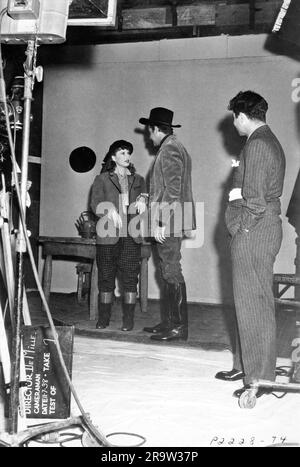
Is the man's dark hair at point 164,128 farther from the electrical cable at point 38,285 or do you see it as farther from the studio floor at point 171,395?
the electrical cable at point 38,285

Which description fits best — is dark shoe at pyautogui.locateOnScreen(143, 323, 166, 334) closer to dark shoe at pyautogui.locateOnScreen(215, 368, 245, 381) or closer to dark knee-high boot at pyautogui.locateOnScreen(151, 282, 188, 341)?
dark knee-high boot at pyautogui.locateOnScreen(151, 282, 188, 341)

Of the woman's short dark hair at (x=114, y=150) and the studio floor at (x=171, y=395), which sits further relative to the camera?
the woman's short dark hair at (x=114, y=150)

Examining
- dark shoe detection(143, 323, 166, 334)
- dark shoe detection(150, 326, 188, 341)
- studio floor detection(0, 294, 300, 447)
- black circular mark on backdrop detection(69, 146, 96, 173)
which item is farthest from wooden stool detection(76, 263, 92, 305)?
dark shoe detection(150, 326, 188, 341)

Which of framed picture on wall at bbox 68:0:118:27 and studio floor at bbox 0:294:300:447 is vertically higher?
framed picture on wall at bbox 68:0:118:27

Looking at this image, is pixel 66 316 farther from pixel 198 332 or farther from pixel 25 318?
pixel 25 318

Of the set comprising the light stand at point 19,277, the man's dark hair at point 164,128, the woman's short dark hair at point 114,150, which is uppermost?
the man's dark hair at point 164,128

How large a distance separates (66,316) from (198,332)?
146 cm

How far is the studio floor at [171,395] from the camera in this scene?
2.38 m

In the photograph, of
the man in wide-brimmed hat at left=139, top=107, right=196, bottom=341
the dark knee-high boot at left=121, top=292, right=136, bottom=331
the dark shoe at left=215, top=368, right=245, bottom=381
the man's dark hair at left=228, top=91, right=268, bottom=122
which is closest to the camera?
the man's dark hair at left=228, top=91, right=268, bottom=122

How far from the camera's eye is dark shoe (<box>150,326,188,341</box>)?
171 inches

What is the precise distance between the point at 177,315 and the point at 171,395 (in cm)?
146

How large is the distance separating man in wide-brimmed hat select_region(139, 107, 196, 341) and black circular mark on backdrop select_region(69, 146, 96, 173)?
2.83 meters

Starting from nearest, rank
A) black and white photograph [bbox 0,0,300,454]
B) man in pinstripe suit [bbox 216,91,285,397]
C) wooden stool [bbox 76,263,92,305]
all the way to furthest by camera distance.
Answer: black and white photograph [bbox 0,0,300,454] → man in pinstripe suit [bbox 216,91,285,397] → wooden stool [bbox 76,263,92,305]

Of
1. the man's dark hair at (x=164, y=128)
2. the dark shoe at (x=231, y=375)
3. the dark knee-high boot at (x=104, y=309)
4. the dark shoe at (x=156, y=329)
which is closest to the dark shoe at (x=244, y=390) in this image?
the dark shoe at (x=231, y=375)
